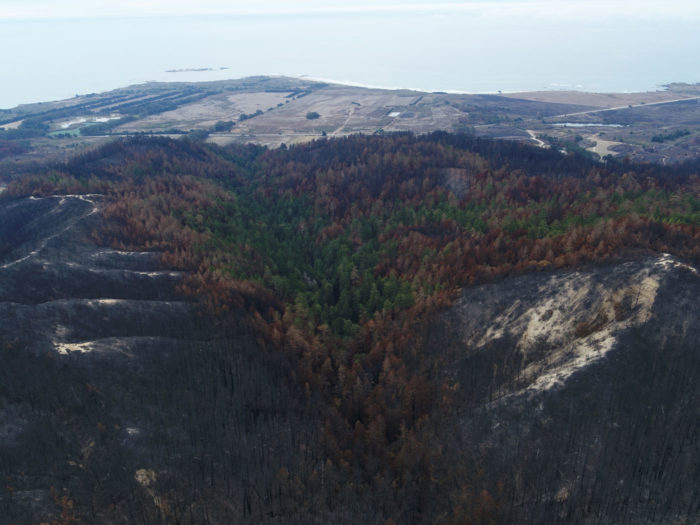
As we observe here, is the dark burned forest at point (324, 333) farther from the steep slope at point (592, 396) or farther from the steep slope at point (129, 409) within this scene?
the steep slope at point (592, 396)

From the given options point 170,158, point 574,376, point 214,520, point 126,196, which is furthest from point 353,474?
point 170,158

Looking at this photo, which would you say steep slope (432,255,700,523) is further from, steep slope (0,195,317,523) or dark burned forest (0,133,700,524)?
steep slope (0,195,317,523)

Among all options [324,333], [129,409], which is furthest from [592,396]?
[129,409]

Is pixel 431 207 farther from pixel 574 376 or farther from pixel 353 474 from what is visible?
pixel 353 474

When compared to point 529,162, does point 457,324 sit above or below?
below

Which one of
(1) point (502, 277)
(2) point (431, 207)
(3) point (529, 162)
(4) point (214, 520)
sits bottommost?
(4) point (214, 520)

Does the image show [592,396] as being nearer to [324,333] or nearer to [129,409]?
[324,333]

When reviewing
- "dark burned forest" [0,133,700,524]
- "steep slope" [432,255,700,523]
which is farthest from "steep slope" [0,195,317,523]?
"steep slope" [432,255,700,523]
